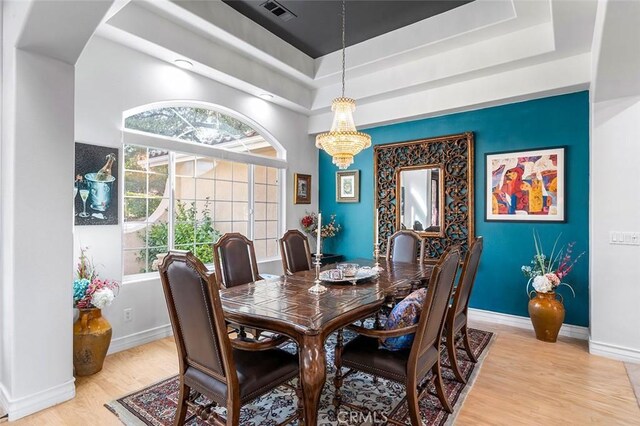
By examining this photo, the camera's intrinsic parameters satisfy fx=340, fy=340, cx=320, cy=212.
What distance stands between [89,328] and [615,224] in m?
4.67

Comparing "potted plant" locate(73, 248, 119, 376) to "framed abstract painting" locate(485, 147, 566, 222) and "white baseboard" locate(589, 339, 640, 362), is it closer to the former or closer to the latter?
"framed abstract painting" locate(485, 147, 566, 222)

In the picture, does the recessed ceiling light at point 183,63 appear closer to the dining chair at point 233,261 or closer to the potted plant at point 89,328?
the dining chair at point 233,261

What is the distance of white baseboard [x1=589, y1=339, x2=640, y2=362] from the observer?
9.94 ft

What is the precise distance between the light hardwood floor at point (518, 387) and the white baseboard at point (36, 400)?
47 millimetres

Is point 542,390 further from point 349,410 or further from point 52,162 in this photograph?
point 52,162

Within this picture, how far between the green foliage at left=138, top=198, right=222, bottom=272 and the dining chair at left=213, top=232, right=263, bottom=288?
1.11 meters

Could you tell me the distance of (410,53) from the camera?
3.85 meters

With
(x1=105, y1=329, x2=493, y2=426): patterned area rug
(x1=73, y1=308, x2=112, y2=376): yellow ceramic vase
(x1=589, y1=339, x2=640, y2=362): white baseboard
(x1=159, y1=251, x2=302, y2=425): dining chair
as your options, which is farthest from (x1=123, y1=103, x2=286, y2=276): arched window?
(x1=589, y1=339, x2=640, y2=362): white baseboard

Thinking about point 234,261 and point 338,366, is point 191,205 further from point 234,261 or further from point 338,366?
point 338,366

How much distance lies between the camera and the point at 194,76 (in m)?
3.82

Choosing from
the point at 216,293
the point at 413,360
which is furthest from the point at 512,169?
the point at 216,293

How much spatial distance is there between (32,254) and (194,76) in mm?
2452

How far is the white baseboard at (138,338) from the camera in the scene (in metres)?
3.18

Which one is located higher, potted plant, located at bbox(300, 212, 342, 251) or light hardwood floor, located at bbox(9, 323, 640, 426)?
potted plant, located at bbox(300, 212, 342, 251)
